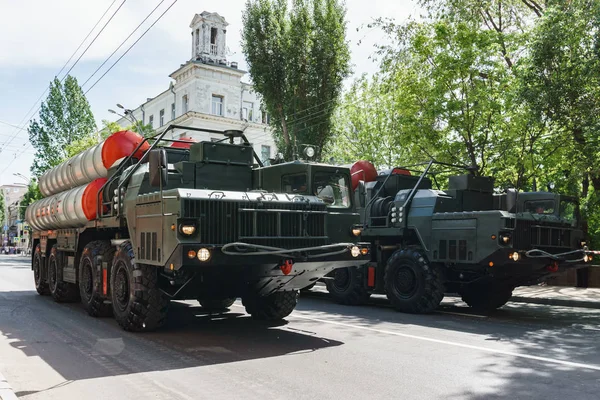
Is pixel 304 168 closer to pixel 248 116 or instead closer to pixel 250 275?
pixel 250 275

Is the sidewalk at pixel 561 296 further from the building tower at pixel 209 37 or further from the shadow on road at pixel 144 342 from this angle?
the building tower at pixel 209 37

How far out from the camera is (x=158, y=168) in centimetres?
841

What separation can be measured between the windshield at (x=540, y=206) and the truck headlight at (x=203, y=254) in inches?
307

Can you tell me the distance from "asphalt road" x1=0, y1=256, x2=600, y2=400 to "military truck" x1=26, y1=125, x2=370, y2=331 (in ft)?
1.99

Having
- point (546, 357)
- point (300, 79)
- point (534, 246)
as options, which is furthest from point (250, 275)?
point (300, 79)

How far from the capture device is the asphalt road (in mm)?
5855

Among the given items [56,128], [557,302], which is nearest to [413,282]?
[557,302]

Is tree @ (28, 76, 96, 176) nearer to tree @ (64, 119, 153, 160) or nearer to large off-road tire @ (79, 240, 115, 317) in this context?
tree @ (64, 119, 153, 160)

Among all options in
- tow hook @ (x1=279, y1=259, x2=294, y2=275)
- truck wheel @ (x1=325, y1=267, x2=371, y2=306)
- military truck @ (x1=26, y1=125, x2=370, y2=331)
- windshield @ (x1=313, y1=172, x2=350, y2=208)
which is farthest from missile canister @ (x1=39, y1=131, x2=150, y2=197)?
truck wheel @ (x1=325, y1=267, x2=371, y2=306)

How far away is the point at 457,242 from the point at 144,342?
621cm

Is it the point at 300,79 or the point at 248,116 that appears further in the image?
the point at 248,116

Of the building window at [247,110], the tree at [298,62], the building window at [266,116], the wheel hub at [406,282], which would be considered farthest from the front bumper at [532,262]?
the building window at [247,110]

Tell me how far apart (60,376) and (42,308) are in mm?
6740

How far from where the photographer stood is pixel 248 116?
49.6 m
